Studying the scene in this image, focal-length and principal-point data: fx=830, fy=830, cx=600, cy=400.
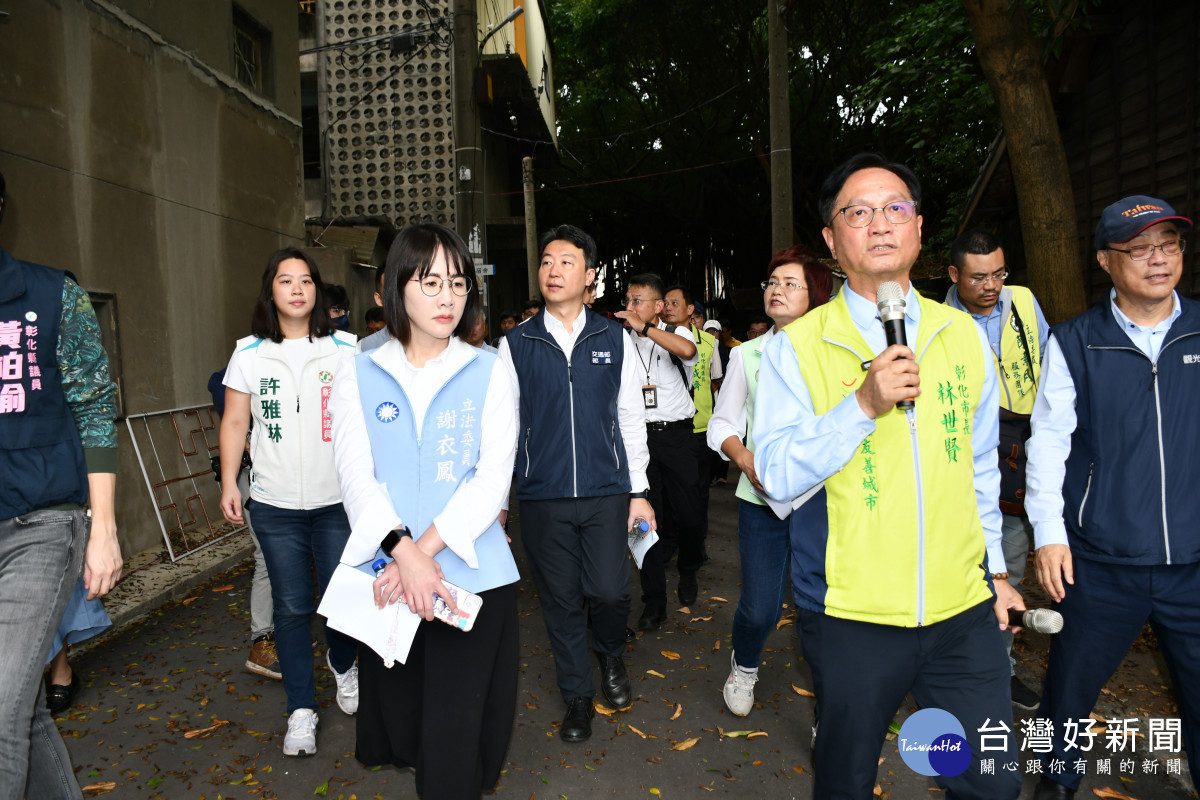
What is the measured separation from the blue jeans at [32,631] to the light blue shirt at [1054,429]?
10.8 ft

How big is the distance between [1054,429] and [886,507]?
49.9 inches

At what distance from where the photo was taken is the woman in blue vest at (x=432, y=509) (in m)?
2.63

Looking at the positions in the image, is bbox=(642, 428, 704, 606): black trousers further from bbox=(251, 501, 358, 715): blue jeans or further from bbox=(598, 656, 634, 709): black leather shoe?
bbox=(251, 501, 358, 715): blue jeans

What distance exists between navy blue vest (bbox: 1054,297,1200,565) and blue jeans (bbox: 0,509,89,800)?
11.5ft

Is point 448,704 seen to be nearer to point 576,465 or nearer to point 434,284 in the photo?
point 434,284

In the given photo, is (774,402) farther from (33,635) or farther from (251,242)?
(251,242)

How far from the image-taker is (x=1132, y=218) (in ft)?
9.87

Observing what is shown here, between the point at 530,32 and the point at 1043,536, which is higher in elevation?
the point at 530,32

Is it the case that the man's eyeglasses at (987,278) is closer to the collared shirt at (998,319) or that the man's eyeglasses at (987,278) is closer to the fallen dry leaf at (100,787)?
the collared shirt at (998,319)

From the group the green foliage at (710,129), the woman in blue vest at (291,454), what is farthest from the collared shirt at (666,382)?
the green foliage at (710,129)

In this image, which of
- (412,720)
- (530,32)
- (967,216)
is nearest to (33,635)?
(412,720)

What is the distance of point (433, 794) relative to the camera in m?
2.62

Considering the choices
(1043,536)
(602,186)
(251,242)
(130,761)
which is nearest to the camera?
(1043,536)

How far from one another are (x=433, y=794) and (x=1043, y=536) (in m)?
2.29
